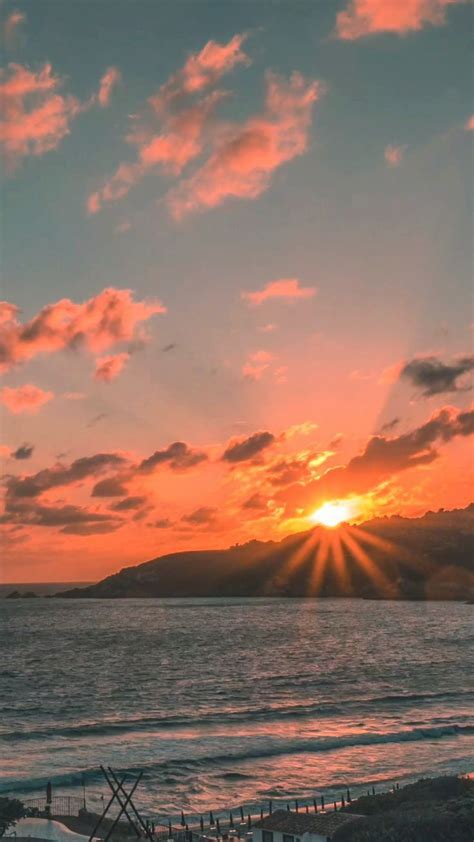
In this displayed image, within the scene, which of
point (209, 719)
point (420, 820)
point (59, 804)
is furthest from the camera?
point (209, 719)

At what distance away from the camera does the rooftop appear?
130ft

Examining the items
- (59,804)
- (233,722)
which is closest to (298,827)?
(59,804)

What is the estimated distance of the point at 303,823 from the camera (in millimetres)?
40594

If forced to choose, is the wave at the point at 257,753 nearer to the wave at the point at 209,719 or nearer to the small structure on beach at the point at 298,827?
the wave at the point at 209,719

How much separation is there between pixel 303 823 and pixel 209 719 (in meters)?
47.2

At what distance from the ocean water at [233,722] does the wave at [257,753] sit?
0.17 meters

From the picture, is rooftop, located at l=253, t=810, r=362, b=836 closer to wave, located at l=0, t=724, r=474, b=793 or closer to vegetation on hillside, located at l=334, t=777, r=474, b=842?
vegetation on hillside, located at l=334, t=777, r=474, b=842

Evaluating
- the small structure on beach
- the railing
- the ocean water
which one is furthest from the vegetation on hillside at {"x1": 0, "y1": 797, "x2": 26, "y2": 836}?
the small structure on beach

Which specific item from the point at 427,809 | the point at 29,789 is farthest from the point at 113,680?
the point at 427,809

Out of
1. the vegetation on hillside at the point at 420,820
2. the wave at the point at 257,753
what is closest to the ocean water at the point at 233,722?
the wave at the point at 257,753

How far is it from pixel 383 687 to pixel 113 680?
132ft

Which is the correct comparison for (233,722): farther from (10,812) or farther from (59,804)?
(10,812)

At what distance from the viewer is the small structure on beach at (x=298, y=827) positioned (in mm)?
39406

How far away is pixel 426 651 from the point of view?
15750cm
